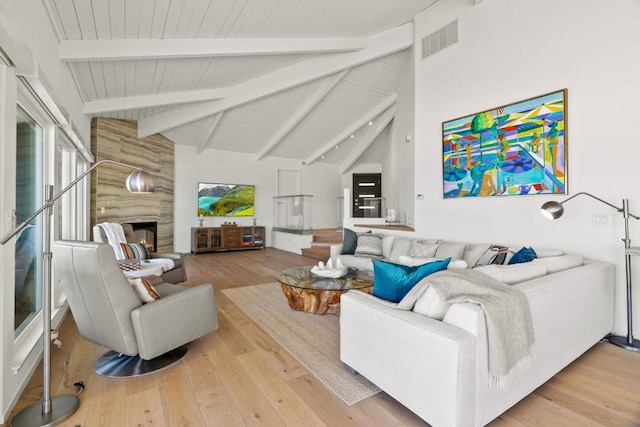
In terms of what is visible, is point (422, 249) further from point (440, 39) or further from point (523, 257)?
point (440, 39)

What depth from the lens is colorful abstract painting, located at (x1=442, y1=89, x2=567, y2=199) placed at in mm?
3432

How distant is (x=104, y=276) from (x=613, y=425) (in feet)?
10.4

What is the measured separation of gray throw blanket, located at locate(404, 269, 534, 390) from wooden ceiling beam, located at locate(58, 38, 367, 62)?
396 cm

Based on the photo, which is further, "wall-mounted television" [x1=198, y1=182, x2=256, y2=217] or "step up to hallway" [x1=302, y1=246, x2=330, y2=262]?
"wall-mounted television" [x1=198, y1=182, x2=256, y2=217]

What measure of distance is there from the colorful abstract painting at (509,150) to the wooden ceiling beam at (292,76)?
1926mm

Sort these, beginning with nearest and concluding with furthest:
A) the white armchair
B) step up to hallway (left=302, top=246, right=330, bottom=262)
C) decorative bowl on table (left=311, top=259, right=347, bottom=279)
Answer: the white armchair → decorative bowl on table (left=311, top=259, right=347, bottom=279) → step up to hallway (left=302, top=246, right=330, bottom=262)

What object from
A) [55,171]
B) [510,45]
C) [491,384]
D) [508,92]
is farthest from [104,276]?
[510,45]

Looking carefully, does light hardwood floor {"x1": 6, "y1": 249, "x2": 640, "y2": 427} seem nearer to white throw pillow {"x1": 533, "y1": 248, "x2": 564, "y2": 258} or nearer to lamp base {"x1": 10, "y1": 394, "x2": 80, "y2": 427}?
lamp base {"x1": 10, "y1": 394, "x2": 80, "y2": 427}

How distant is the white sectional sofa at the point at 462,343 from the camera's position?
149cm

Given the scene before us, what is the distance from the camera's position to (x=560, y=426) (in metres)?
1.73

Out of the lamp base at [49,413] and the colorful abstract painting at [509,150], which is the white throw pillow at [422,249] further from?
the lamp base at [49,413]

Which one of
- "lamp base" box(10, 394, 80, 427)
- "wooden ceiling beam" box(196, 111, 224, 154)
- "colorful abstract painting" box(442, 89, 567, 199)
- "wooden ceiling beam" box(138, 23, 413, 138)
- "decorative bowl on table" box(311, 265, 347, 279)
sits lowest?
"lamp base" box(10, 394, 80, 427)

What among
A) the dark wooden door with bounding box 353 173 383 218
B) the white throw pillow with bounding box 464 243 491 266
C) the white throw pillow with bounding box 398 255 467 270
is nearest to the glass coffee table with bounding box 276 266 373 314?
the white throw pillow with bounding box 398 255 467 270

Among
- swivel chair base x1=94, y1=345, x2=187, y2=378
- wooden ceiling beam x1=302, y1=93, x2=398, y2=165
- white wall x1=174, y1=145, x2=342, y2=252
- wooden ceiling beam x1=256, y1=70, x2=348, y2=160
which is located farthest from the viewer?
white wall x1=174, y1=145, x2=342, y2=252
